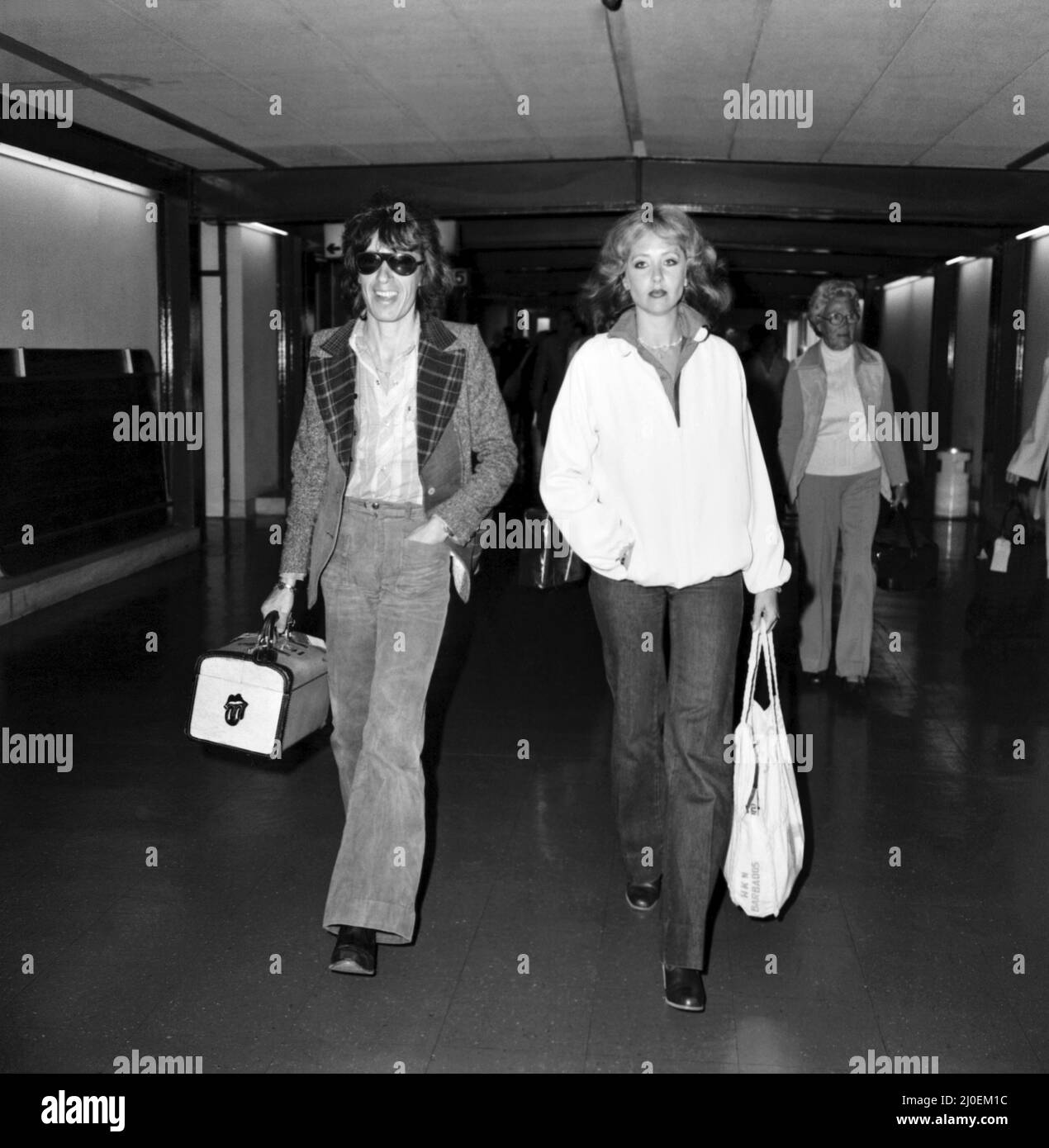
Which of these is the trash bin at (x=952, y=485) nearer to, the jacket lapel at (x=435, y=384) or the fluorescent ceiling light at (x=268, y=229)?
the fluorescent ceiling light at (x=268, y=229)

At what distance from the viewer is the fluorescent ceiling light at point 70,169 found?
29.6 feet

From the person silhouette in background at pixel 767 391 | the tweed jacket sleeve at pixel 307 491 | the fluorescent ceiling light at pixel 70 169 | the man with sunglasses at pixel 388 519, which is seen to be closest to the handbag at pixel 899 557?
the person silhouette in background at pixel 767 391

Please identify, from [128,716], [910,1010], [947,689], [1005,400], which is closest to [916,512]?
[1005,400]

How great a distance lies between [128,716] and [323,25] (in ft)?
11.8

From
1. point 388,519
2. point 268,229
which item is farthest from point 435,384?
point 268,229

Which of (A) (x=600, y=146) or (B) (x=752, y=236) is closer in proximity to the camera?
(A) (x=600, y=146)

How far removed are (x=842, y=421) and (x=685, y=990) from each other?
3.65 m

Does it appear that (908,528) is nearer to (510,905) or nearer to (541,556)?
(541,556)

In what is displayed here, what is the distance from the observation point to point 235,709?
11.3 ft

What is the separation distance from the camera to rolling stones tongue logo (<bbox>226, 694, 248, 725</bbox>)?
3443 mm

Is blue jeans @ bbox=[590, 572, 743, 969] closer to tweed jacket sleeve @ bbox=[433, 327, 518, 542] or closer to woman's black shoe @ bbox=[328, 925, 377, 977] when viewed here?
tweed jacket sleeve @ bbox=[433, 327, 518, 542]

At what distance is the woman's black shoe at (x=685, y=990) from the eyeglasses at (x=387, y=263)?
178 centimetres
